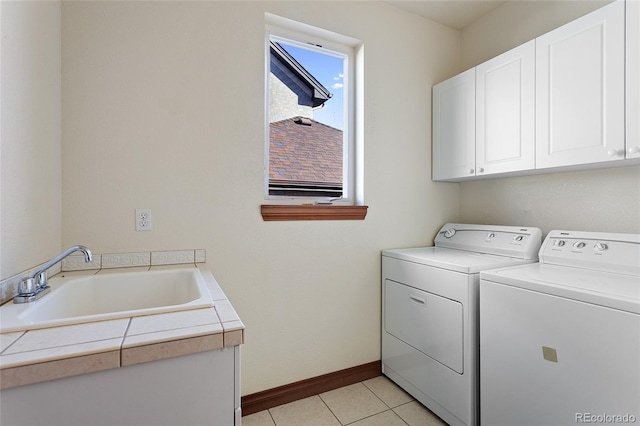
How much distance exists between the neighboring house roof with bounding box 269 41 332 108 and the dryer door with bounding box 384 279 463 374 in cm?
139

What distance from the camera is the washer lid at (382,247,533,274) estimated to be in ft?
5.21

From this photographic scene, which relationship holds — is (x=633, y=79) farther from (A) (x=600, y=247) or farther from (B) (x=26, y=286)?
(B) (x=26, y=286)

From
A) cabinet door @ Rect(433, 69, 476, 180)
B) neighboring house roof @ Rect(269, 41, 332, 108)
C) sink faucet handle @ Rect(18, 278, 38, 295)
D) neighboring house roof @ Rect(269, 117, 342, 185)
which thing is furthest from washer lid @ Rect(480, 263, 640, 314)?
sink faucet handle @ Rect(18, 278, 38, 295)

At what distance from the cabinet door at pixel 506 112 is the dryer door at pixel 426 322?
93 centimetres

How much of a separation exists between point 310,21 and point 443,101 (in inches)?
44.4

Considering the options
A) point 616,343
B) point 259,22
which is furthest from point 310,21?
point 616,343

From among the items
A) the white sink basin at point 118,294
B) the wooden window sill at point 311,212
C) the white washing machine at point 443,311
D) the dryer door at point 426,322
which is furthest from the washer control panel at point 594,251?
the white sink basin at point 118,294

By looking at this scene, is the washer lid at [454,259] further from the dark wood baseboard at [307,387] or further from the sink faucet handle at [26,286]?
the sink faucet handle at [26,286]

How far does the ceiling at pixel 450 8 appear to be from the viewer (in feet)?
7.16

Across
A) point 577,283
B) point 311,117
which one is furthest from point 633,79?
point 311,117

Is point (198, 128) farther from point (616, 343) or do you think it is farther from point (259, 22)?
point (616, 343)

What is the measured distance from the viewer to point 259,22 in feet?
5.85

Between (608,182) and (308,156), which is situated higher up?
(308,156)

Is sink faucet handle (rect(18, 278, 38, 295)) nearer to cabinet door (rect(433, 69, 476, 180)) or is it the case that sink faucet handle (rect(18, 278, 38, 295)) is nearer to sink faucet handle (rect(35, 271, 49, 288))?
sink faucet handle (rect(35, 271, 49, 288))
